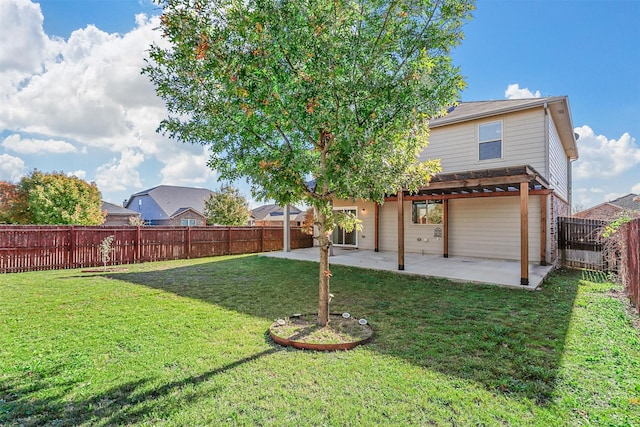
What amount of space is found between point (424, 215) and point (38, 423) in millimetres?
12038

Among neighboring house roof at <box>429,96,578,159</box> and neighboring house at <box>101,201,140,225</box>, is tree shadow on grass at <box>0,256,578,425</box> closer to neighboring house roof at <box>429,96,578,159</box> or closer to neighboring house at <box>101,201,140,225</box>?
neighboring house roof at <box>429,96,578,159</box>

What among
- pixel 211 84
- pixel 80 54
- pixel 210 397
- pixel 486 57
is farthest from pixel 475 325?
pixel 80 54

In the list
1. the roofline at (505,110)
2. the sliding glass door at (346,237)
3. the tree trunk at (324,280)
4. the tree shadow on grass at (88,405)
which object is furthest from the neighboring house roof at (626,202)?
the tree shadow on grass at (88,405)

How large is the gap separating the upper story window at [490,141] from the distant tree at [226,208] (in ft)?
64.8

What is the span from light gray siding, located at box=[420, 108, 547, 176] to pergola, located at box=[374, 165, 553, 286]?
3.54 ft

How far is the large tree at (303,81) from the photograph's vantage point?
3395 mm

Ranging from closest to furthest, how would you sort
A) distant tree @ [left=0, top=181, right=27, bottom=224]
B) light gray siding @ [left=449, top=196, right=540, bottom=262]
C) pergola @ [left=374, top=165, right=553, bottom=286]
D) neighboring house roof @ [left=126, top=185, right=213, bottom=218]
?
pergola @ [left=374, top=165, right=553, bottom=286]
light gray siding @ [left=449, top=196, right=540, bottom=262]
distant tree @ [left=0, top=181, right=27, bottom=224]
neighboring house roof @ [left=126, top=185, right=213, bottom=218]

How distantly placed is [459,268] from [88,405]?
890 cm

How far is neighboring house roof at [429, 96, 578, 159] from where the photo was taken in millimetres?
9328

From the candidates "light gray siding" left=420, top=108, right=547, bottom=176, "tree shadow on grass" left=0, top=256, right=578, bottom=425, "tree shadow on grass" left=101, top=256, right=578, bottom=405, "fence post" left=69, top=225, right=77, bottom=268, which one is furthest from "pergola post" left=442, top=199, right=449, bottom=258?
"fence post" left=69, top=225, right=77, bottom=268

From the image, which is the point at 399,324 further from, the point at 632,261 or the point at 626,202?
the point at 626,202

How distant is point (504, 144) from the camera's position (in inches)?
404

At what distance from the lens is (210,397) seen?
2.68 metres

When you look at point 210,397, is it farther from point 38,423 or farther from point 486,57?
point 486,57
